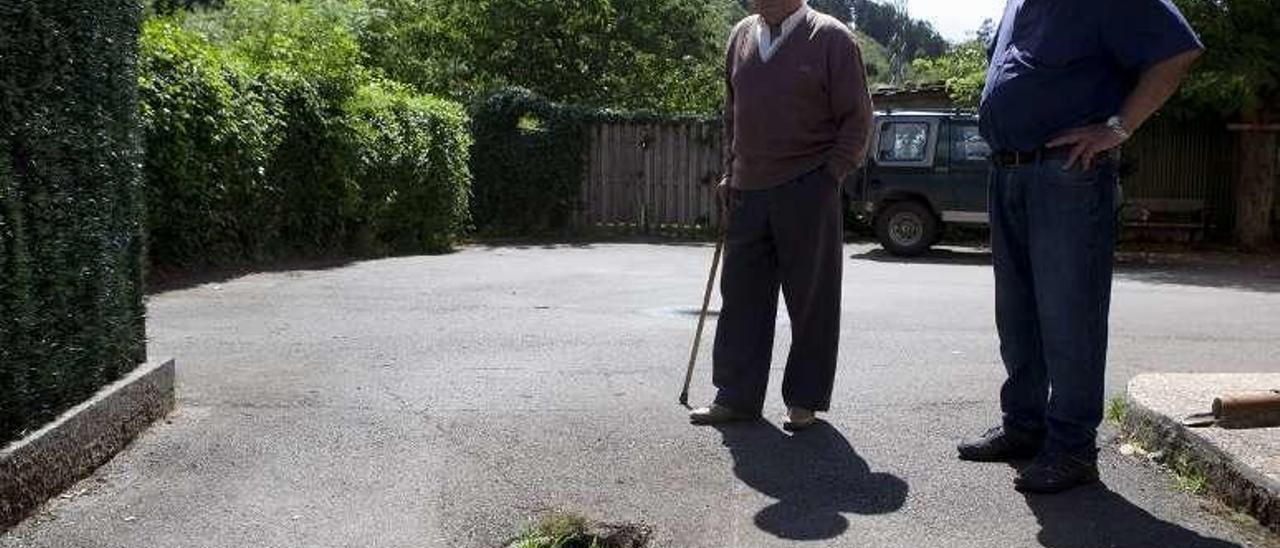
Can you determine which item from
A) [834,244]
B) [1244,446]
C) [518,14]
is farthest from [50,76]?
[518,14]

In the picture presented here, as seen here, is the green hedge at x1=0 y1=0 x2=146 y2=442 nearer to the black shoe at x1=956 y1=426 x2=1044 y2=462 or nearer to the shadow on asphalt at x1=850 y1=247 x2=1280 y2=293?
the black shoe at x1=956 y1=426 x2=1044 y2=462

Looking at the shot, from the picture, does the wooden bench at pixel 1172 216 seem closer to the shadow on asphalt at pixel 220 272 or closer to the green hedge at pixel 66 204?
the shadow on asphalt at pixel 220 272

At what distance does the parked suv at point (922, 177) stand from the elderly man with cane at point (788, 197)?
12.2m

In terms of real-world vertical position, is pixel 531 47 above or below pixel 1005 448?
above

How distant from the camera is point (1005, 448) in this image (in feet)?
16.1

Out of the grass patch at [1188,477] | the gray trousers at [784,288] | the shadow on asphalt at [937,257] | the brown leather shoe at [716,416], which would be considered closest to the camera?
the grass patch at [1188,477]

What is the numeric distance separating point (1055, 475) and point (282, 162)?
34.6 ft

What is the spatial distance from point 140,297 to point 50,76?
53.6 inches

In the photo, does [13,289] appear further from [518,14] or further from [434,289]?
[518,14]

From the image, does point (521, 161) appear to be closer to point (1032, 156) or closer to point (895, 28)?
point (1032, 156)

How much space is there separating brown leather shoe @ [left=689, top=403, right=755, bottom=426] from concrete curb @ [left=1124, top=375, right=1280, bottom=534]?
1.54 m

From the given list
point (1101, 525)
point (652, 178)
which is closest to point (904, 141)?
point (652, 178)

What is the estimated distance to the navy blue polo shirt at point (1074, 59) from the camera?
4266mm

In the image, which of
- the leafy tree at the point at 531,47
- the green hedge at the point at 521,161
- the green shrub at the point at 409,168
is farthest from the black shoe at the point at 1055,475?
the leafy tree at the point at 531,47
